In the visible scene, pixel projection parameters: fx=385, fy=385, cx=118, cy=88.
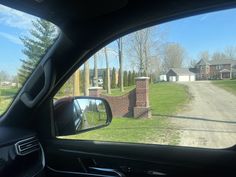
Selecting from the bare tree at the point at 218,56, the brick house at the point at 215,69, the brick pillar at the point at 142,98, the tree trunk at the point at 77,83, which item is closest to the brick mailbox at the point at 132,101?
the brick pillar at the point at 142,98

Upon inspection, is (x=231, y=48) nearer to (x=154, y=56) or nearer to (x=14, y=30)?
(x=154, y=56)

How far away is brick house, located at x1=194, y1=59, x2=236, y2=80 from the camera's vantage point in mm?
2447

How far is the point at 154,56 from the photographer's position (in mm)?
2510

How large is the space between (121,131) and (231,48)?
90 cm

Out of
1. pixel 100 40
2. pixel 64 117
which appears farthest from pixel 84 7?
pixel 64 117

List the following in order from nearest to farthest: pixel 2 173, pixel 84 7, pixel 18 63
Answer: pixel 2 173 < pixel 84 7 < pixel 18 63

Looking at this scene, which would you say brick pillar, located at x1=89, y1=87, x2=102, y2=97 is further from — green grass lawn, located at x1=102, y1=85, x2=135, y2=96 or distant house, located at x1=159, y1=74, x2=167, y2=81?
distant house, located at x1=159, y1=74, x2=167, y2=81

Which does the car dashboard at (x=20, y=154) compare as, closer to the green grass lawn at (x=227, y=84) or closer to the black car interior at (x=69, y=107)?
the black car interior at (x=69, y=107)

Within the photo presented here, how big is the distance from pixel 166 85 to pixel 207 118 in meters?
0.35

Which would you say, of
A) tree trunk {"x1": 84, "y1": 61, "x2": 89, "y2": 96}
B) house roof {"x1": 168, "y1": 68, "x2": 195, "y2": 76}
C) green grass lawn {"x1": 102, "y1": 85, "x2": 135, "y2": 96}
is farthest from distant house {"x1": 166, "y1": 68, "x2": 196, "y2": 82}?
tree trunk {"x1": 84, "y1": 61, "x2": 89, "y2": 96}

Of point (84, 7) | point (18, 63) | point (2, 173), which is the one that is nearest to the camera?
point (2, 173)

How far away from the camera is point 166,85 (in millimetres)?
2604

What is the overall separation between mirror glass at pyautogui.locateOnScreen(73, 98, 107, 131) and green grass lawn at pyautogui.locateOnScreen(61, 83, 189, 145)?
6 centimetres

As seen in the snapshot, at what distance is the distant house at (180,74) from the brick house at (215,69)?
0.05 meters
